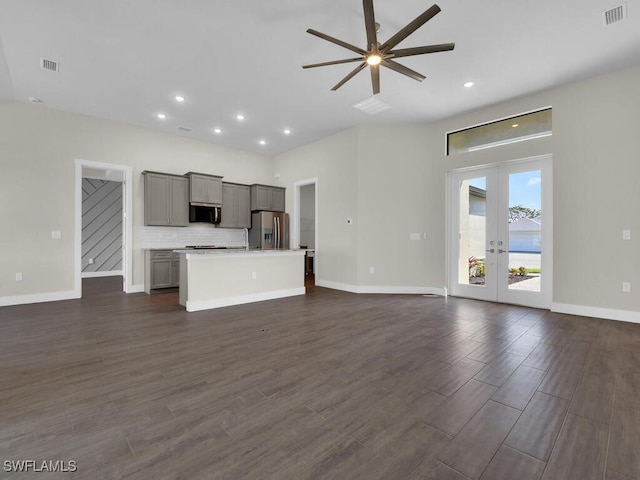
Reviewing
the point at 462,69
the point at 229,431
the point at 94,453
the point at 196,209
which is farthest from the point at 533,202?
the point at 196,209

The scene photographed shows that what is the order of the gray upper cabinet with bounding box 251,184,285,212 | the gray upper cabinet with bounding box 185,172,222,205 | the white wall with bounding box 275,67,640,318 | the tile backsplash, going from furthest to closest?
the gray upper cabinet with bounding box 251,184,285,212 < the gray upper cabinet with bounding box 185,172,222,205 < the tile backsplash < the white wall with bounding box 275,67,640,318

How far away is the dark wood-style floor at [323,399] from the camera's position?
1447mm

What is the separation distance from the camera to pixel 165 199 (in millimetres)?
6258

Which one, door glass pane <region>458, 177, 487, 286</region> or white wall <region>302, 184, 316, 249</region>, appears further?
white wall <region>302, 184, 316, 249</region>

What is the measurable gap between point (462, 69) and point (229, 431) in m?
4.79

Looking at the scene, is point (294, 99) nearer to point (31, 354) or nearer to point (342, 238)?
point (342, 238)

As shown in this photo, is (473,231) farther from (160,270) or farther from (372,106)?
(160,270)

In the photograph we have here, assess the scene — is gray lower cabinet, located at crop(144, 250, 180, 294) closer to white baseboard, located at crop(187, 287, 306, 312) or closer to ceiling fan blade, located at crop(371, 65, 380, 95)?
white baseboard, located at crop(187, 287, 306, 312)

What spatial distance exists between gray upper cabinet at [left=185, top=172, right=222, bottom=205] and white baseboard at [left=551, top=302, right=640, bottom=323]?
22.2 feet

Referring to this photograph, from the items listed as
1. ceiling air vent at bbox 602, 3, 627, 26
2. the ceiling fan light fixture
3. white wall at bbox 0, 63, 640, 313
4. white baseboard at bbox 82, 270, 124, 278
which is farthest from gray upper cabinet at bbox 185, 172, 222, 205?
ceiling air vent at bbox 602, 3, 627, 26

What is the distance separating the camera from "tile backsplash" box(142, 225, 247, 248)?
6363 millimetres

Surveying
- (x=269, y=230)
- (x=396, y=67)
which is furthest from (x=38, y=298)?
(x=396, y=67)

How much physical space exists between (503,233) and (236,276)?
4606 millimetres

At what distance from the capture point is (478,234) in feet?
17.5
